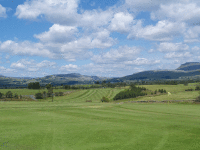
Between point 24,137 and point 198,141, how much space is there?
12.7 meters

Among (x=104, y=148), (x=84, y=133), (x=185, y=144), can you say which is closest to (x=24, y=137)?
(x=84, y=133)

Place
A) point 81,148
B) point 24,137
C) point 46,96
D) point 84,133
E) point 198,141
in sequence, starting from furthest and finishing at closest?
point 46,96 → point 84,133 → point 24,137 → point 198,141 → point 81,148

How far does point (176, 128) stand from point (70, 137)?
974 centimetres

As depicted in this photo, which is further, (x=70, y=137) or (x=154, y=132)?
(x=154, y=132)

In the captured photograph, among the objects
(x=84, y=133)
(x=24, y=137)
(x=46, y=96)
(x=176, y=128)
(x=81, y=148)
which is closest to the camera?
(x=81, y=148)

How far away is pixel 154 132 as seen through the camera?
14727 millimetres

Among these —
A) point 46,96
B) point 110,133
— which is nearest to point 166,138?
point 110,133

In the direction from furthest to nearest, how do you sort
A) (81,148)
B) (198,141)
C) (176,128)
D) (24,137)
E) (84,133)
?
(176,128)
(84,133)
(24,137)
(198,141)
(81,148)

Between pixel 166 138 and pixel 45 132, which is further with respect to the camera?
pixel 45 132

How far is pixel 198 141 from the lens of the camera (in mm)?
12398

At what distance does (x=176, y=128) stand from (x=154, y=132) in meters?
2.90

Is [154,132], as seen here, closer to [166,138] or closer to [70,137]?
[166,138]

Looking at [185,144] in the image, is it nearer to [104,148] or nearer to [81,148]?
[104,148]

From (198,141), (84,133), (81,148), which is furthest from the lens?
(84,133)
